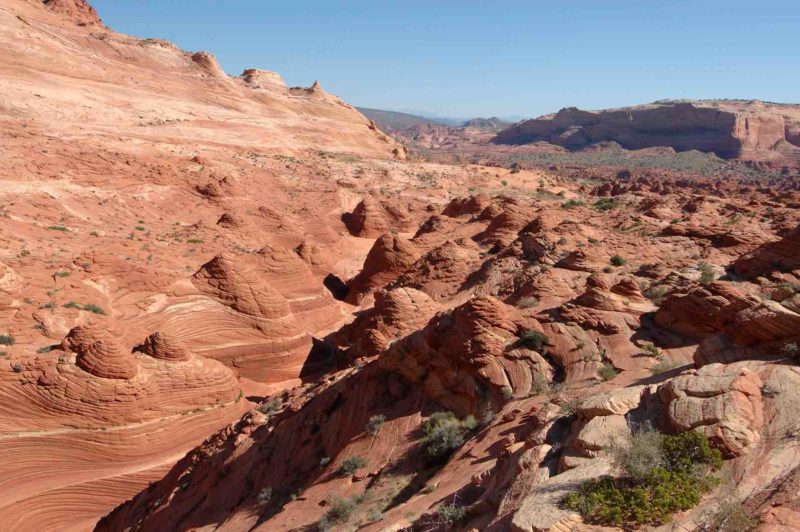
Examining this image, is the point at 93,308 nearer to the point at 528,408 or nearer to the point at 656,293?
the point at 528,408

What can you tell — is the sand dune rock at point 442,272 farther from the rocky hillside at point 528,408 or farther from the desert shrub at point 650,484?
the desert shrub at point 650,484

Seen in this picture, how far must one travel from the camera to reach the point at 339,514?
940cm

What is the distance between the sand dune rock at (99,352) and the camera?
14.7 m

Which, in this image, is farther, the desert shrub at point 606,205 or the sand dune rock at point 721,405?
the desert shrub at point 606,205

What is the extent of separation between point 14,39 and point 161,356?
5292 centimetres

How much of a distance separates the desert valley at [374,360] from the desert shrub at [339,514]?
0.04 meters

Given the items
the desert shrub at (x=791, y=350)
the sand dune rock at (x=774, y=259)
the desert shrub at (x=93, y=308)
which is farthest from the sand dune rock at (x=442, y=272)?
the desert shrub at (x=791, y=350)

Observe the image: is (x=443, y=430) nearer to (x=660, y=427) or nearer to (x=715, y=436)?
(x=660, y=427)

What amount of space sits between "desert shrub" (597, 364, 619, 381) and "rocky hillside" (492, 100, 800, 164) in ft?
418

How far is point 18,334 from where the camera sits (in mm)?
15594

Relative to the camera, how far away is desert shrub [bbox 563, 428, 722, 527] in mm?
5598

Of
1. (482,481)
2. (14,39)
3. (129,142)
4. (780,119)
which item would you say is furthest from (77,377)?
(780,119)

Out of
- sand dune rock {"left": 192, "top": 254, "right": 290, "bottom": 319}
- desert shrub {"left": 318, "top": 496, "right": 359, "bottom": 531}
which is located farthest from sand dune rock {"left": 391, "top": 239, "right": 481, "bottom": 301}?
desert shrub {"left": 318, "top": 496, "right": 359, "bottom": 531}

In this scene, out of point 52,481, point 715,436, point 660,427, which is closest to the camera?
point 715,436
